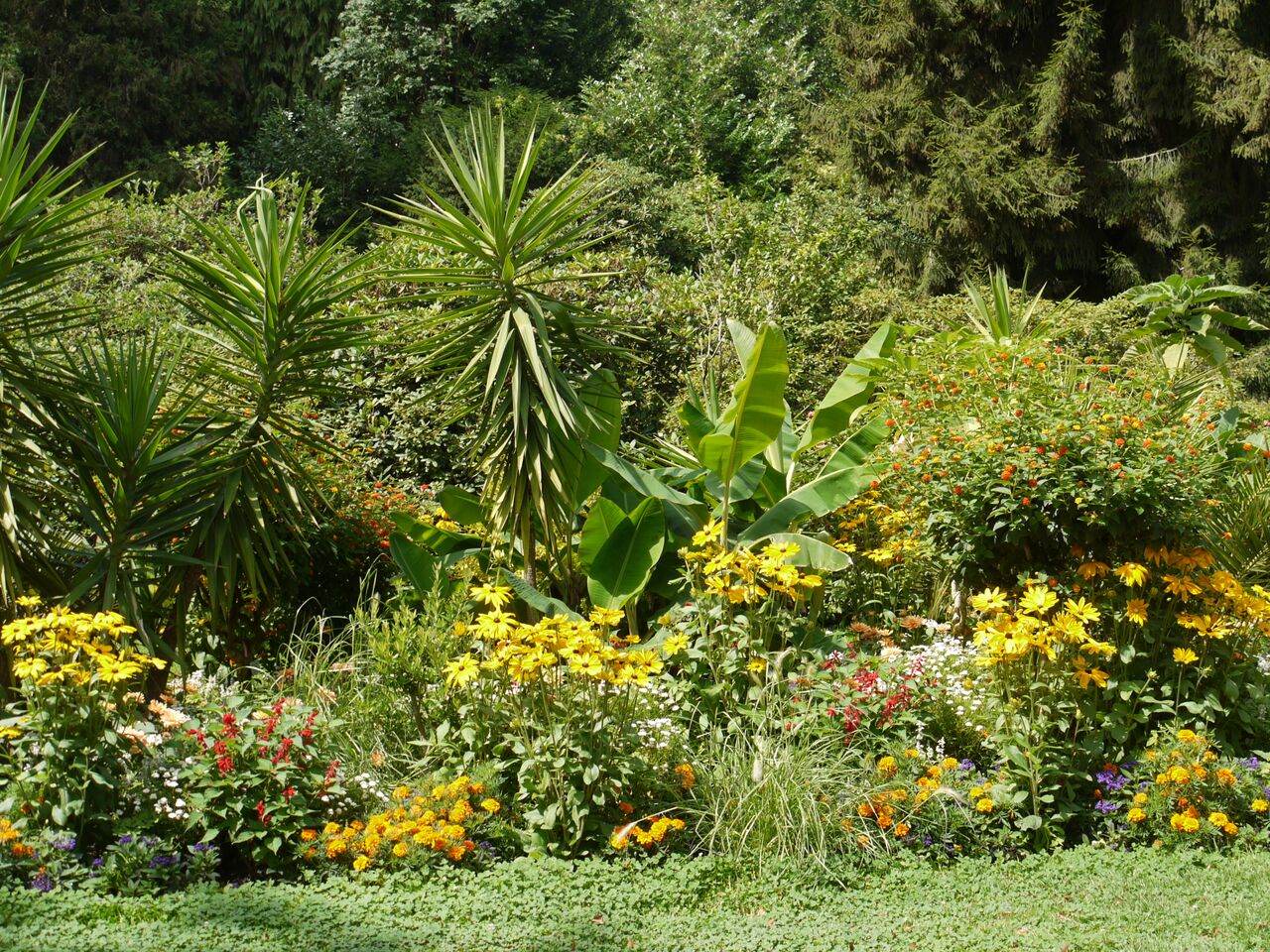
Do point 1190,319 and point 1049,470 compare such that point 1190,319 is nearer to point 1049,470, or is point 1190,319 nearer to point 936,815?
point 1049,470

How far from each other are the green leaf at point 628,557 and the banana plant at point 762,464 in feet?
0.48

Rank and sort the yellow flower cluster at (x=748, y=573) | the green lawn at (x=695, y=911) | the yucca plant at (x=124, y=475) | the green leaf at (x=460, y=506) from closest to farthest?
the green lawn at (x=695, y=911) → the yellow flower cluster at (x=748, y=573) → the yucca plant at (x=124, y=475) → the green leaf at (x=460, y=506)

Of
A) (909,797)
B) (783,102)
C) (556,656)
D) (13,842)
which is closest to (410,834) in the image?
(556,656)

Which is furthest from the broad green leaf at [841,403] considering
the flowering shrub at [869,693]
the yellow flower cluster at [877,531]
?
the flowering shrub at [869,693]

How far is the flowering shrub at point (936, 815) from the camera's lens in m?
4.69

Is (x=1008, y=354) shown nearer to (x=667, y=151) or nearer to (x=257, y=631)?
(x=257, y=631)

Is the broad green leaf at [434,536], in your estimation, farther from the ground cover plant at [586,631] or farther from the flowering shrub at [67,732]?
the flowering shrub at [67,732]

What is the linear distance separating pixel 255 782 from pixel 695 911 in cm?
167

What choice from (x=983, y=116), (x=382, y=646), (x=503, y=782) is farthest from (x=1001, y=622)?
(x=983, y=116)

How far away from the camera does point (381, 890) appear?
417 cm

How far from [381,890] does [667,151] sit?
1713 centimetres

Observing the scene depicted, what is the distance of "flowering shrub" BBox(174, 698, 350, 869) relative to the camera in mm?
4293

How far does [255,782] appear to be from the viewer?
4.32 metres

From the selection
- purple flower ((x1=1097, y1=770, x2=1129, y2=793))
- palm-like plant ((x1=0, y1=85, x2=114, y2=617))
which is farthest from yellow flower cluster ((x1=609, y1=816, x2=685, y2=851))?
palm-like plant ((x1=0, y1=85, x2=114, y2=617))
